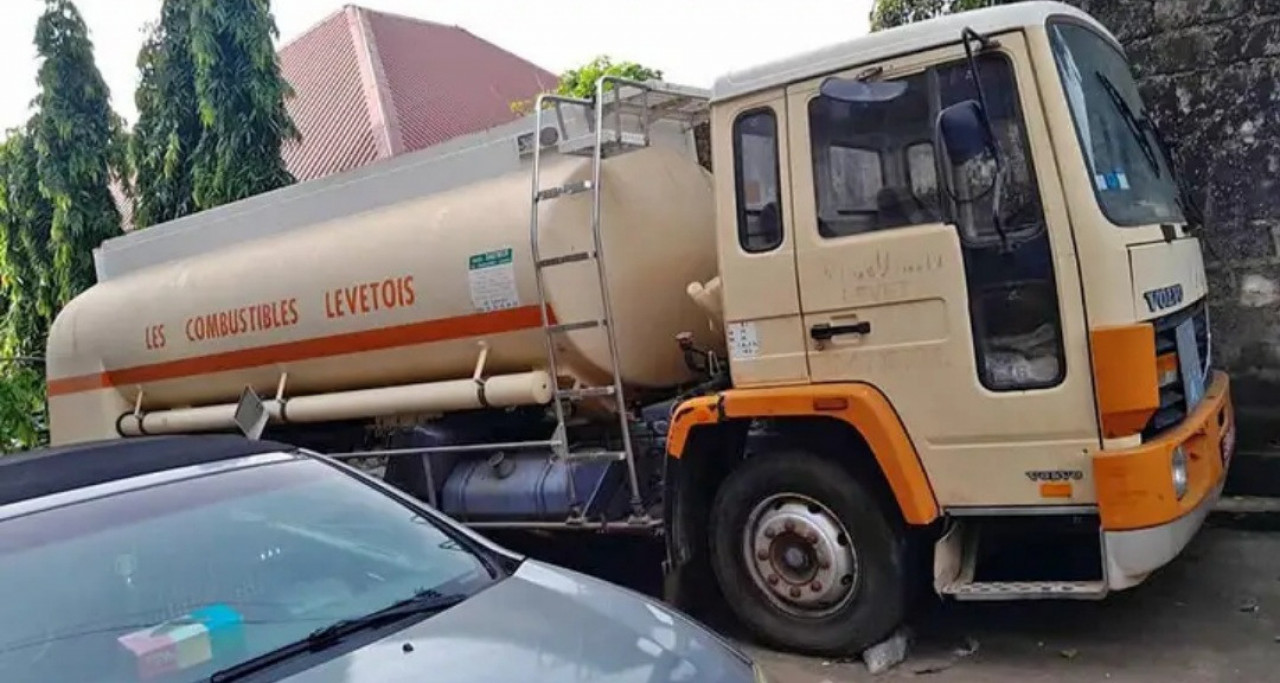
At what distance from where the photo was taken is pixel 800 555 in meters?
4.84

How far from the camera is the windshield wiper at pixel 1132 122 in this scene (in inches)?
185

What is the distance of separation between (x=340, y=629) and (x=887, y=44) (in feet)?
10.2

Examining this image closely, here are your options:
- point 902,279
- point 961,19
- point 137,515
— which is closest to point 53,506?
point 137,515

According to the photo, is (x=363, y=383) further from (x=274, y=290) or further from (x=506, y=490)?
(x=506, y=490)

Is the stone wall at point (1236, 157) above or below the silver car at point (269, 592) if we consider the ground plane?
above

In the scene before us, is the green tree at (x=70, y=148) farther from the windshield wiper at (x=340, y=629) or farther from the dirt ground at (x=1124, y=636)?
the windshield wiper at (x=340, y=629)

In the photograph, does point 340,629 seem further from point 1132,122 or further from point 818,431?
point 1132,122

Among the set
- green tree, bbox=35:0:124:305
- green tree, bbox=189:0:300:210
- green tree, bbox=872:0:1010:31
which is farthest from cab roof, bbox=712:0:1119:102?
green tree, bbox=35:0:124:305

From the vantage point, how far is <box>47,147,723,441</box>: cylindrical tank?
5.51 metres

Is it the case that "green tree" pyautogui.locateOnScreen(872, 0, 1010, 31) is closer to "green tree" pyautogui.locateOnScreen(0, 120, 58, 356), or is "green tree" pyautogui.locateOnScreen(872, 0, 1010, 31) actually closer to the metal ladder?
the metal ladder

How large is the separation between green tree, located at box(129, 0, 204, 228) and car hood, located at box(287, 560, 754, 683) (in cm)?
992

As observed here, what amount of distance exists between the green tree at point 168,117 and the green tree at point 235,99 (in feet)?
0.90

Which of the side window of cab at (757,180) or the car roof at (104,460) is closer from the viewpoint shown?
the car roof at (104,460)

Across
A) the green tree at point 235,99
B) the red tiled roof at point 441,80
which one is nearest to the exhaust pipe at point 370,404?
the green tree at point 235,99
